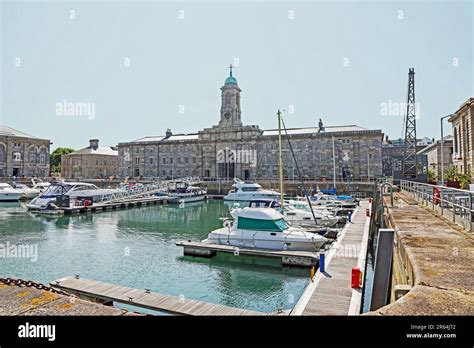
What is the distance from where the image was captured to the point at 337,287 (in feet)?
30.1

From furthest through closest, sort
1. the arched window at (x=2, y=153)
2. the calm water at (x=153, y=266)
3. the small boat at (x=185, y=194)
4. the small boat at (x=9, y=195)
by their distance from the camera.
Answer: the arched window at (x=2, y=153), the small boat at (x=185, y=194), the small boat at (x=9, y=195), the calm water at (x=153, y=266)

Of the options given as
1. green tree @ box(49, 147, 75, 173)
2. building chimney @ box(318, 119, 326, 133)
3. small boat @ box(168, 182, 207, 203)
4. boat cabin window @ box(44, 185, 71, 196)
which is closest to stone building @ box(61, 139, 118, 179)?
green tree @ box(49, 147, 75, 173)

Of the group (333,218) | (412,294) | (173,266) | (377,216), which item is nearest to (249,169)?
(377,216)

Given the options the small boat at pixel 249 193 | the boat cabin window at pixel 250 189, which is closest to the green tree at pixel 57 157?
the small boat at pixel 249 193

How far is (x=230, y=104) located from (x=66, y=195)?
41.0m

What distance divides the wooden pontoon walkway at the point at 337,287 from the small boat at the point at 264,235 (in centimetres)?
153

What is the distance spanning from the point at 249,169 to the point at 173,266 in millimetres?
50930

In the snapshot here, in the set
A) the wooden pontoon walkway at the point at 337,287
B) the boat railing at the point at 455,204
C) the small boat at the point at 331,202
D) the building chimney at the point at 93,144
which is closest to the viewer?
the wooden pontoon walkway at the point at 337,287

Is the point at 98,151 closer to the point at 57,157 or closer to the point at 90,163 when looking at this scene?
the point at 90,163

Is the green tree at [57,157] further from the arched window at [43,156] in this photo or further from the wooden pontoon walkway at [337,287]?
the wooden pontoon walkway at [337,287]

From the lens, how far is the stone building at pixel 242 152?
2222 inches

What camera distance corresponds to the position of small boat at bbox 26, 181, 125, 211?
34.2 metres
